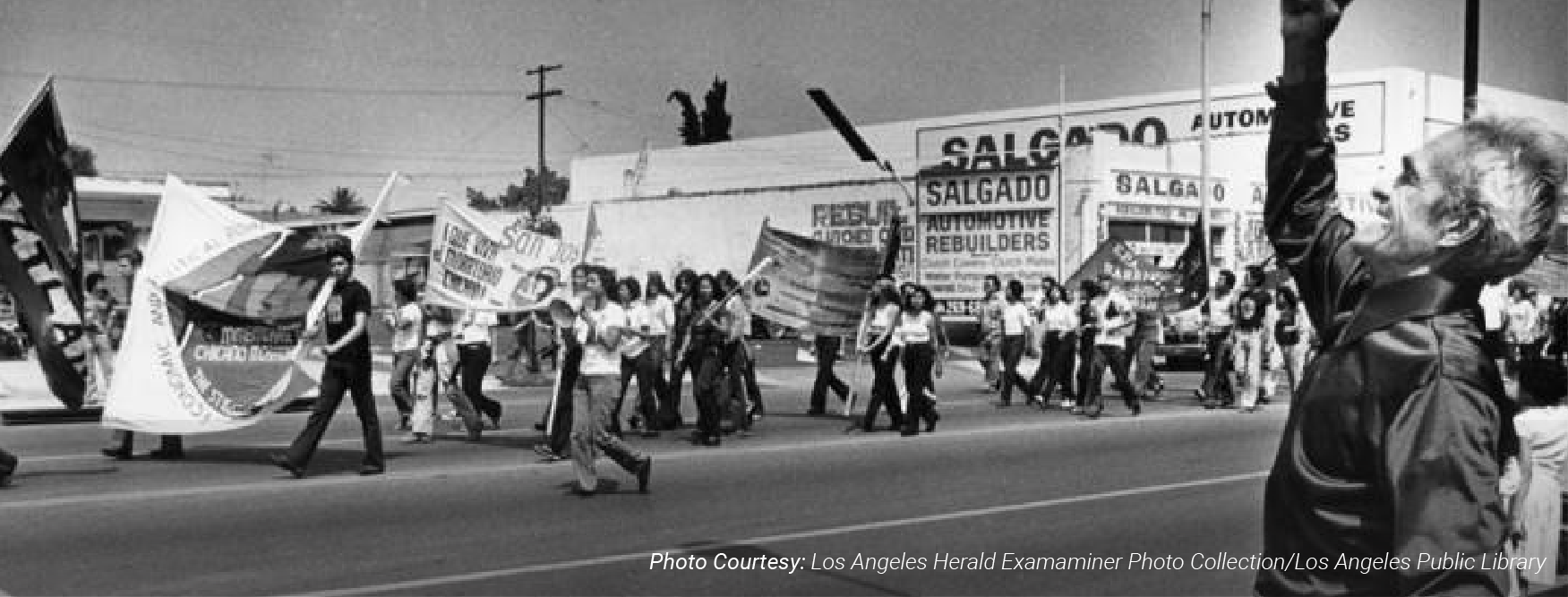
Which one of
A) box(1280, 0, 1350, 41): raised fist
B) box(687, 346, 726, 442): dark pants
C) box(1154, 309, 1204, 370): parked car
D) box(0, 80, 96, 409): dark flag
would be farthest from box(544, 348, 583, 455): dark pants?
box(1154, 309, 1204, 370): parked car

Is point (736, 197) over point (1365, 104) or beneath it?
beneath

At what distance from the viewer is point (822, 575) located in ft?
23.3

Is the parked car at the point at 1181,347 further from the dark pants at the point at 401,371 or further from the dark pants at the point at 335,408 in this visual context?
the dark pants at the point at 335,408


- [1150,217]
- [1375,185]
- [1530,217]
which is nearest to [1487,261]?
[1530,217]

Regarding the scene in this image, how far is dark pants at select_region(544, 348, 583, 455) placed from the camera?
474 inches

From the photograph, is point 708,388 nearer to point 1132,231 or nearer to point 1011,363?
point 1011,363

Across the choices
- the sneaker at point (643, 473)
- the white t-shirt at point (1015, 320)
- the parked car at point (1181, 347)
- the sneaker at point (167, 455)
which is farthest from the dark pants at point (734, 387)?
the parked car at point (1181, 347)

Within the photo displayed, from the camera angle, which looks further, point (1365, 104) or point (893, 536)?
point (1365, 104)

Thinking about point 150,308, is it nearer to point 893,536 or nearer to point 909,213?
point 893,536

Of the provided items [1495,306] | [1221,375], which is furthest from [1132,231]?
[1221,375]

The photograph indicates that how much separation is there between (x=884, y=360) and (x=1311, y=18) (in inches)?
507

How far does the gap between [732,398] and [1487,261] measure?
1287 cm

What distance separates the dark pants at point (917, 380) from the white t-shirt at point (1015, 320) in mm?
4490

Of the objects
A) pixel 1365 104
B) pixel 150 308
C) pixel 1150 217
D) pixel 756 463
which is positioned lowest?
pixel 756 463
